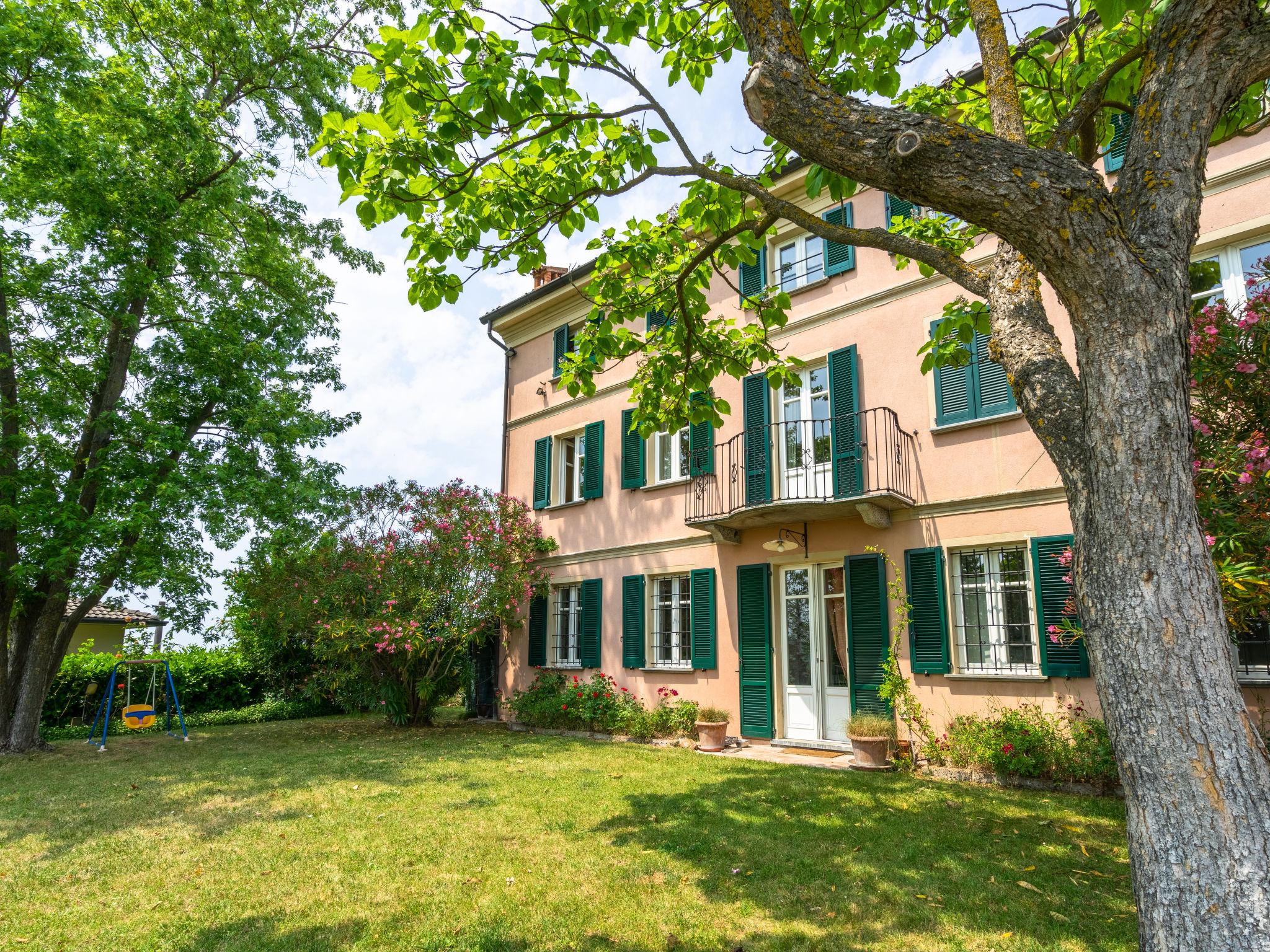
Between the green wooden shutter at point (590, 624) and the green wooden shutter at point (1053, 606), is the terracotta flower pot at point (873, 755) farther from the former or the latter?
the green wooden shutter at point (590, 624)

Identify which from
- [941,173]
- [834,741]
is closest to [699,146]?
[941,173]

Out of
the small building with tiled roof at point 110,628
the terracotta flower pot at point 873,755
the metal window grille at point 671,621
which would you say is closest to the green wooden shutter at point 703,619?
the metal window grille at point 671,621

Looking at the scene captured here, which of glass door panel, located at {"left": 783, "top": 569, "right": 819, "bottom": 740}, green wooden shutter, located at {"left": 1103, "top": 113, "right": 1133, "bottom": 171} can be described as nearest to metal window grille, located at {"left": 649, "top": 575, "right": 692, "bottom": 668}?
glass door panel, located at {"left": 783, "top": 569, "right": 819, "bottom": 740}

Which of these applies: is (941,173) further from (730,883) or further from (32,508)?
(32,508)

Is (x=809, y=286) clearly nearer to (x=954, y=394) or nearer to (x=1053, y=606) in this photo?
(x=954, y=394)

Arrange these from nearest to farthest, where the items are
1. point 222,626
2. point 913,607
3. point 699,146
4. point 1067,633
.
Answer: point 699,146, point 1067,633, point 913,607, point 222,626

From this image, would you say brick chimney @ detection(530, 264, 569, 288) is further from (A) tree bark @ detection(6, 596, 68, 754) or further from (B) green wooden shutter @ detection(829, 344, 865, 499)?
(A) tree bark @ detection(6, 596, 68, 754)

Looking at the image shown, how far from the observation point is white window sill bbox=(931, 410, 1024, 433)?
8.53 metres

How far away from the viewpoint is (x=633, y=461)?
42.3ft

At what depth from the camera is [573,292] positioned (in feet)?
47.5

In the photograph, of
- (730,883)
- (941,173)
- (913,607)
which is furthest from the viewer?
(913,607)

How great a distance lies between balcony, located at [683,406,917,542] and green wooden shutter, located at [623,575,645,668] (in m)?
1.61

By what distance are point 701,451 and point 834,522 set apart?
249 cm

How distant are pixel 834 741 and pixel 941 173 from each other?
27.9 feet
